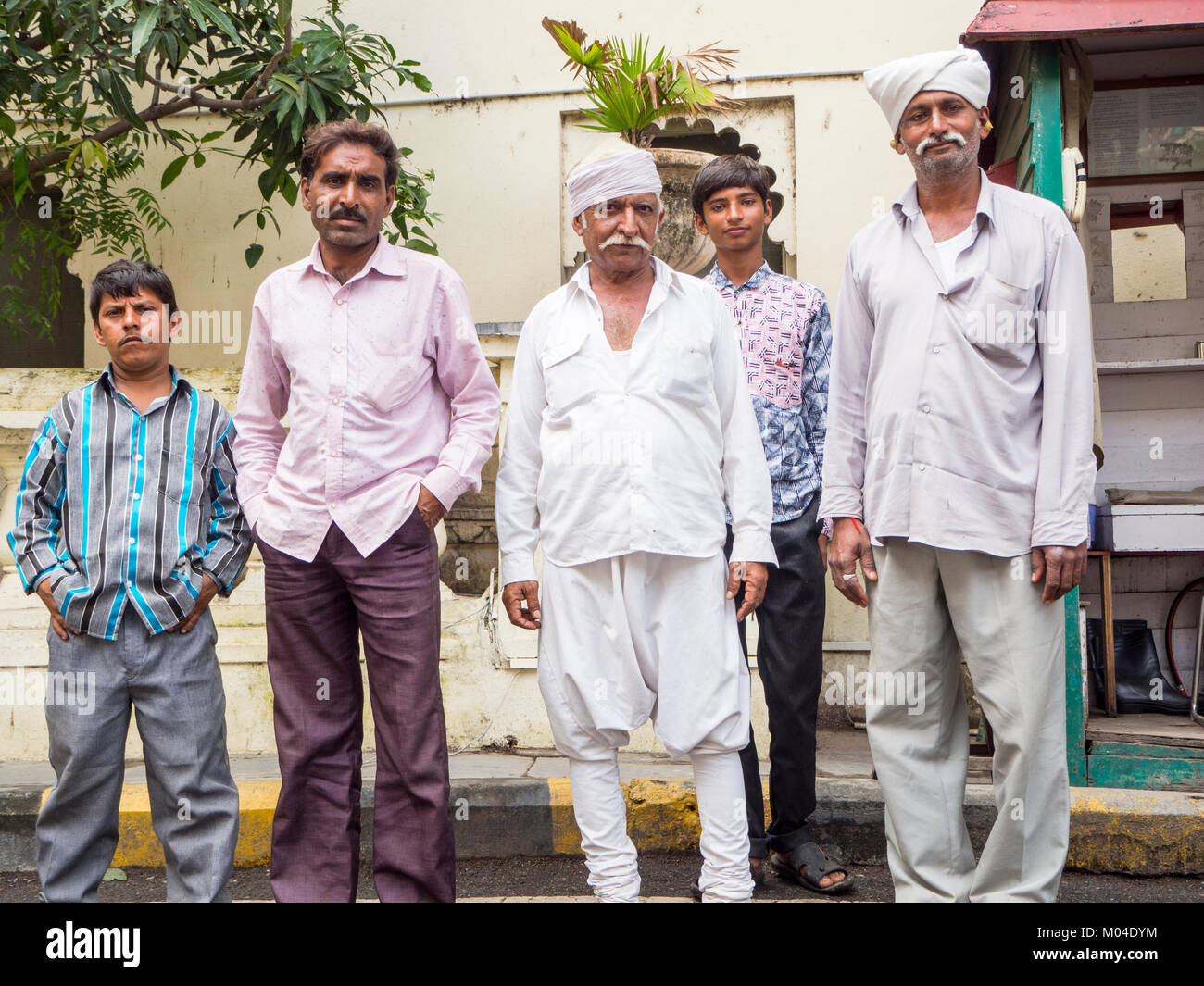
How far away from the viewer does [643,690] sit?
2.92 metres

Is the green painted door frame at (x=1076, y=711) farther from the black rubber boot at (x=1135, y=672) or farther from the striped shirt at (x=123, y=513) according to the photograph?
the striped shirt at (x=123, y=513)

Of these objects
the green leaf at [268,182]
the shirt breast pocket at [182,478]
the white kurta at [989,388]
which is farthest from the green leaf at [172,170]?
the white kurta at [989,388]

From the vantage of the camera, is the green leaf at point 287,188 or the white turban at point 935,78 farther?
the green leaf at point 287,188

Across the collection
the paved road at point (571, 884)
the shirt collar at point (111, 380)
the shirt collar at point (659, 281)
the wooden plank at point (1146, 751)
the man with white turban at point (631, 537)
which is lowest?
the paved road at point (571, 884)

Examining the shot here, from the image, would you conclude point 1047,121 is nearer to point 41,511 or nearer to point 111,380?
point 111,380

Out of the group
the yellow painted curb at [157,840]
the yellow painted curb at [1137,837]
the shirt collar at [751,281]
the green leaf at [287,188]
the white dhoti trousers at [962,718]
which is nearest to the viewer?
the white dhoti trousers at [962,718]

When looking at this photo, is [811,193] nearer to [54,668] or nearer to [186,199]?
[186,199]

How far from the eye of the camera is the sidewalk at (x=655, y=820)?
379 centimetres

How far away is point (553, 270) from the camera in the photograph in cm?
689

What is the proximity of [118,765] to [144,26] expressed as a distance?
8.99 feet

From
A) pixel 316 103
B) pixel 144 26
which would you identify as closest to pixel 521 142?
pixel 316 103

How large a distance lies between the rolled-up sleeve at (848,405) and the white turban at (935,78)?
0.39 meters

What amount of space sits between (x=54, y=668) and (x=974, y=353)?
2401mm
